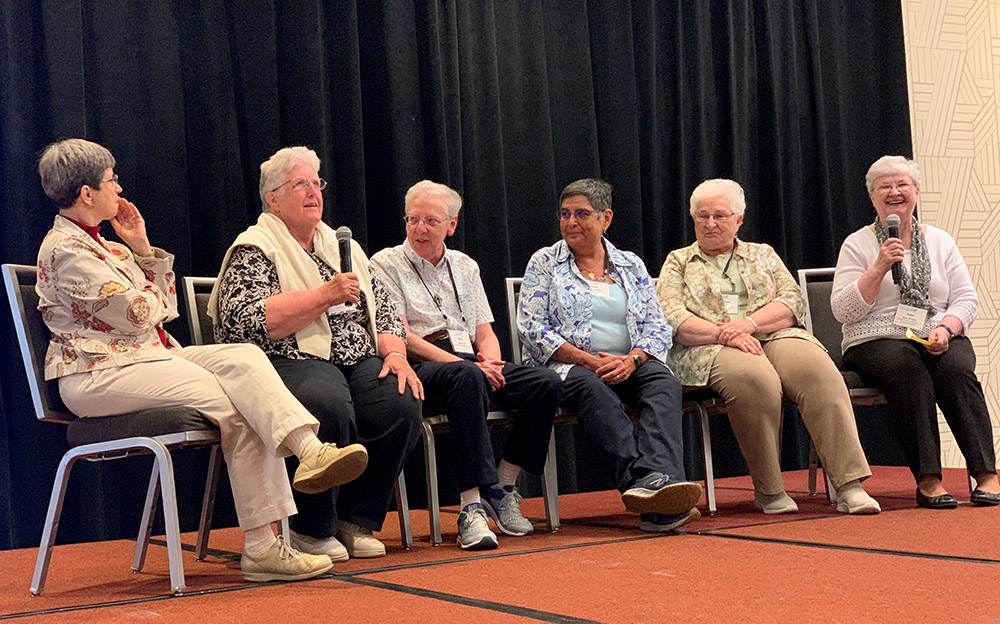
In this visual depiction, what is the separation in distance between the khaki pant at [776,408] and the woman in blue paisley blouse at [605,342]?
0.24 metres

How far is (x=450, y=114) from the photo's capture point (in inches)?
161

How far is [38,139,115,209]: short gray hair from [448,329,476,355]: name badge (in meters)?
1.12

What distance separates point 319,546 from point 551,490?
31.8 inches

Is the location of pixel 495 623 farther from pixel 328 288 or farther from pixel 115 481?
pixel 115 481

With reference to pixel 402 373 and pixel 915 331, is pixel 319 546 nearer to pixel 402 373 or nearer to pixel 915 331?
pixel 402 373

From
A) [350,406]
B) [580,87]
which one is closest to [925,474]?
[350,406]

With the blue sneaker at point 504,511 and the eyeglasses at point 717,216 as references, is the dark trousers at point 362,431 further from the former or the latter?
the eyeglasses at point 717,216

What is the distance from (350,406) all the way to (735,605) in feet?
3.67

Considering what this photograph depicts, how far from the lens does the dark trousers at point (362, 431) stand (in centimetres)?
260

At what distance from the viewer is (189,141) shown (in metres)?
3.63

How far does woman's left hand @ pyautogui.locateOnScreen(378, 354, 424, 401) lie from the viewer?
9.05ft

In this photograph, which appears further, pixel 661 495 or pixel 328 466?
pixel 661 495

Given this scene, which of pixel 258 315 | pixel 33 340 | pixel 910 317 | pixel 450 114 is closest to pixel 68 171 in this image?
pixel 33 340

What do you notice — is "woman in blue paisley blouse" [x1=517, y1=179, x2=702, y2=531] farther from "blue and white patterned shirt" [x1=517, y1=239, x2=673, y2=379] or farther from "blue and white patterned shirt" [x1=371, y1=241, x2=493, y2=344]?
"blue and white patterned shirt" [x1=371, y1=241, x2=493, y2=344]
